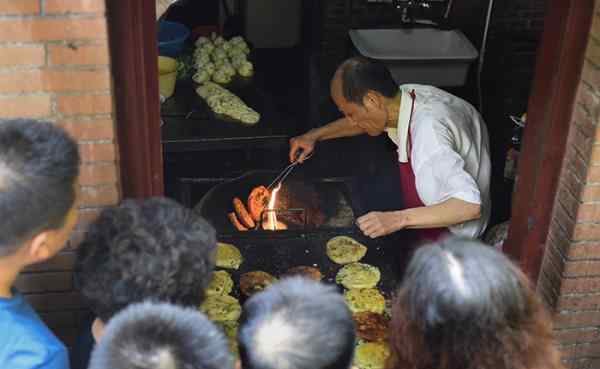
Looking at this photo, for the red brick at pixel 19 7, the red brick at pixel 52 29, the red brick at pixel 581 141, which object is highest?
the red brick at pixel 19 7

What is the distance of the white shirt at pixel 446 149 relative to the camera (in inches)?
152

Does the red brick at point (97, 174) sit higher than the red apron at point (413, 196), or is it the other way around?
the red brick at point (97, 174)

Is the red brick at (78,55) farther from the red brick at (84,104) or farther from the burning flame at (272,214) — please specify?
the burning flame at (272,214)

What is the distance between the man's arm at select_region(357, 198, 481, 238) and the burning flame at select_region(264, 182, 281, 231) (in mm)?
646

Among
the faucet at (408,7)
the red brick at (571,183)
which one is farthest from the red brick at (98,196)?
the faucet at (408,7)

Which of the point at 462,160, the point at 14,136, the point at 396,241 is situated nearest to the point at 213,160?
the point at 396,241

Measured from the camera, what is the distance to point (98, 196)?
3.16 m

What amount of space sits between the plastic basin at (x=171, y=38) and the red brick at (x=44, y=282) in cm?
334

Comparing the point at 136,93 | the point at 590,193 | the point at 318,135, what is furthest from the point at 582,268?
the point at 136,93

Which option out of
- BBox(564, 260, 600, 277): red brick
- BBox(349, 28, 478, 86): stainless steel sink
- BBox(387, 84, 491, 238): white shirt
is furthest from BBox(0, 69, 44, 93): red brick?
BBox(349, 28, 478, 86): stainless steel sink

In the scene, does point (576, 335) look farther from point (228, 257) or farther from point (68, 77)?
point (68, 77)

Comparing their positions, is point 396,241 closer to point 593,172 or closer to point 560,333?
point 560,333

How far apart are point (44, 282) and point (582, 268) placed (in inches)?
101

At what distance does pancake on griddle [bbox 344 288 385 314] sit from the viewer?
375cm
